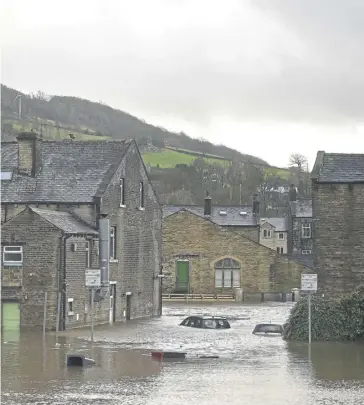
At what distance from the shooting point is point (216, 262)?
232 feet

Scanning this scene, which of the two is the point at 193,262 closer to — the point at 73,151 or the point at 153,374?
the point at 73,151

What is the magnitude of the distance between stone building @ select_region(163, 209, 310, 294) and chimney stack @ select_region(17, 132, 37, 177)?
2733 centimetres

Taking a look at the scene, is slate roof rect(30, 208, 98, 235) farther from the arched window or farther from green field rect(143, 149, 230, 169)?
green field rect(143, 149, 230, 169)

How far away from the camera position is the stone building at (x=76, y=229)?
125 ft

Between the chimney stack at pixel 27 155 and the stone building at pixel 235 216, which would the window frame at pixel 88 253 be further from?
the stone building at pixel 235 216

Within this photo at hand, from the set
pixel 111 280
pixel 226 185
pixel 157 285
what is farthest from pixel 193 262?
pixel 226 185

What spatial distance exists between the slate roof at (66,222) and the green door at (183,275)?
2909cm

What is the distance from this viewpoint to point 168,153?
156 m

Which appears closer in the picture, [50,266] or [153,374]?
[153,374]

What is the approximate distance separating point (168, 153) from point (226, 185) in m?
15.8

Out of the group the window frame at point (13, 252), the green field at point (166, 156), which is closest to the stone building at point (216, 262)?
the window frame at point (13, 252)

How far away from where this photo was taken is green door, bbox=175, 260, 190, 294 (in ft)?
231

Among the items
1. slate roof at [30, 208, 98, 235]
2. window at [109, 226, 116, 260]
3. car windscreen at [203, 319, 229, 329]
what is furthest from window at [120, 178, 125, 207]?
car windscreen at [203, 319, 229, 329]

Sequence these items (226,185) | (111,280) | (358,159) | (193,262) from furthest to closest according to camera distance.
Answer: (226,185), (193,262), (111,280), (358,159)
